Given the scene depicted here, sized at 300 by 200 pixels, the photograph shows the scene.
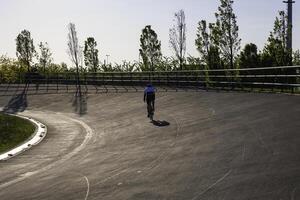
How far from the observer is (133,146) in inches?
634

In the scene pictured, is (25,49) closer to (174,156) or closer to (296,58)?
(296,58)

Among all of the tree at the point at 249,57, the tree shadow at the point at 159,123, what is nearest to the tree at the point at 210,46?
the tree at the point at 249,57

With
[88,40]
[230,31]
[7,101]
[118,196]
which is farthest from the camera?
[88,40]

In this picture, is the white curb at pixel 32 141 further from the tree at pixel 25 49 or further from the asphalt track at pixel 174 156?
the tree at pixel 25 49

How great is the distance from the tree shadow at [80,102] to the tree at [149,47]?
27.4m

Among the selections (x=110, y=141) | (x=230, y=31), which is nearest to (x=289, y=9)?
(x=230, y=31)

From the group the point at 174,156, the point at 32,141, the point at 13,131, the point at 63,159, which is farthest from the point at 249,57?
the point at 174,156

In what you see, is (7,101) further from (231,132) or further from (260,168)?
(260,168)

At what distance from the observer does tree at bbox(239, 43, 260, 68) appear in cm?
4703

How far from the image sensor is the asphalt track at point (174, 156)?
9.66m

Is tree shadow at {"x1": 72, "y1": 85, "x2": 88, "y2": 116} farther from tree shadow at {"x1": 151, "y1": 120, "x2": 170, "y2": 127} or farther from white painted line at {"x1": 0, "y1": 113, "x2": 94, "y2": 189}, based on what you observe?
tree shadow at {"x1": 151, "y1": 120, "x2": 170, "y2": 127}

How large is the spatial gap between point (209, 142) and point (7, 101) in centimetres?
2702

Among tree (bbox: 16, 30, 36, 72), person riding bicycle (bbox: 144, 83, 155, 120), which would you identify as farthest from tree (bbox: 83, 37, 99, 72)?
person riding bicycle (bbox: 144, 83, 155, 120)

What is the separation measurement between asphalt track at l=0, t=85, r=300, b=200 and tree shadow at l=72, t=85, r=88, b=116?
4.18 meters
